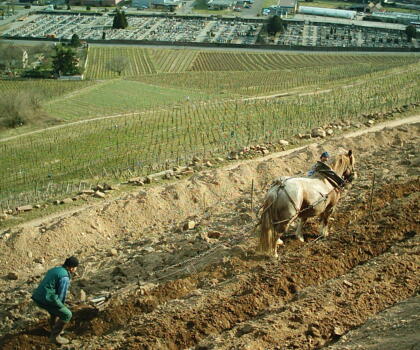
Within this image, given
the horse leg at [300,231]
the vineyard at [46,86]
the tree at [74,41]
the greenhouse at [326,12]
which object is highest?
the greenhouse at [326,12]

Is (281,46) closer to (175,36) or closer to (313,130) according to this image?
(175,36)

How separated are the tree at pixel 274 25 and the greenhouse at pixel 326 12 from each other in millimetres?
17898

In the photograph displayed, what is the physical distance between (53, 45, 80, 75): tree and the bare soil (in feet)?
200

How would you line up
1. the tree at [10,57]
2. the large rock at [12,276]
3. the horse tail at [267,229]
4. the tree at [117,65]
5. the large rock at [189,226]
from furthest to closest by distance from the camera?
the tree at [10,57] → the tree at [117,65] → the large rock at [189,226] → the large rock at [12,276] → the horse tail at [267,229]

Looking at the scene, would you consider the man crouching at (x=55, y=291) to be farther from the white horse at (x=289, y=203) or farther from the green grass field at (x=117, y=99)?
the green grass field at (x=117, y=99)

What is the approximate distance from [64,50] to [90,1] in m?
56.7

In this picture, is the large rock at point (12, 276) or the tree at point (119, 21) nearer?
the large rock at point (12, 276)

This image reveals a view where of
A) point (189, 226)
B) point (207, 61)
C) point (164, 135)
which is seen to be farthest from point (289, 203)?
point (207, 61)

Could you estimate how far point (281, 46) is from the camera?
9194cm

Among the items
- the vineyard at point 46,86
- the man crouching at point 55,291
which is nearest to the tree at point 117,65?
the vineyard at point 46,86

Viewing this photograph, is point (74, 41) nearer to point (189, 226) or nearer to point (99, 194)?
point (99, 194)

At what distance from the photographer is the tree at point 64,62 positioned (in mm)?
77750

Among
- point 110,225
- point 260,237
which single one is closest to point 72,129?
point 110,225

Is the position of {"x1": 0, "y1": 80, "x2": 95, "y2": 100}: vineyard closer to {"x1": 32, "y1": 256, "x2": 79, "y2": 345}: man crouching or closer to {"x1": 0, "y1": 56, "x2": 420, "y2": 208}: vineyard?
{"x1": 0, "y1": 56, "x2": 420, "y2": 208}: vineyard
